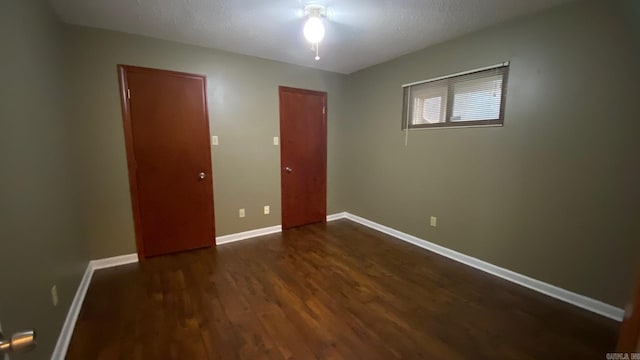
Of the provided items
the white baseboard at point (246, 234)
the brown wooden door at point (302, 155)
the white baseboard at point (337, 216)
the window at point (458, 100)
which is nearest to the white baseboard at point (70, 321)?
the white baseboard at point (246, 234)

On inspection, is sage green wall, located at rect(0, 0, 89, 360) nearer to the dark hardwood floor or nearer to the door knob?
the dark hardwood floor

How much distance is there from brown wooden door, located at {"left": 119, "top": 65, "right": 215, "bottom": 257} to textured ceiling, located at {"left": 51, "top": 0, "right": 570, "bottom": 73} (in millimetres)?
499

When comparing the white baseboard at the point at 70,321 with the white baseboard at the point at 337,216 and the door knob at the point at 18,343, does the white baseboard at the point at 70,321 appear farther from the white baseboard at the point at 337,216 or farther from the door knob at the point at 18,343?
the white baseboard at the point at 337,216

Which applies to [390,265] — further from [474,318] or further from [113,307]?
[113,307]

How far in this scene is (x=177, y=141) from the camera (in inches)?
119

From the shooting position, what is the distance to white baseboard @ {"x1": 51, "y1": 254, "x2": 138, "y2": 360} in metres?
1.64

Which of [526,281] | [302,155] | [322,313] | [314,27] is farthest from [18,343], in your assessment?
Answer: [302,155]

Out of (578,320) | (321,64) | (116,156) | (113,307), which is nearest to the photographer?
(578,320)

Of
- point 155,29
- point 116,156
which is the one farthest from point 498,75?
point 116,156

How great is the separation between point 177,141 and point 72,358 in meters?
2.07

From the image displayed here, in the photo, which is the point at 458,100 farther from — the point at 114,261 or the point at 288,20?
the point at 114,261

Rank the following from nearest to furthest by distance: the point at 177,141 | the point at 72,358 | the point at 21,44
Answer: the point at 21,44, the point at 72,358, the point at 177,141

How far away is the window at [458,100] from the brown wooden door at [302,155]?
132 centimetres

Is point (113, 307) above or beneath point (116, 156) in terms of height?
beneath
